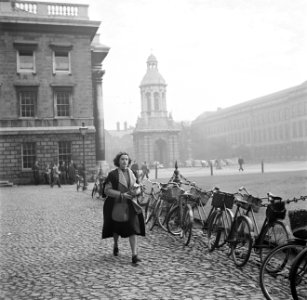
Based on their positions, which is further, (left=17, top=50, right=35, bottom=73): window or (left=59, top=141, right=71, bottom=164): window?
(left=59, top=141, right=71, bottom=164): window

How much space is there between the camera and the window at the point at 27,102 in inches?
1193

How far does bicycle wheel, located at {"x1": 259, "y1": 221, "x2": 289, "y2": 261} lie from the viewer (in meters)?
5.47

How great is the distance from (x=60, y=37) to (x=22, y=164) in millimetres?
9598

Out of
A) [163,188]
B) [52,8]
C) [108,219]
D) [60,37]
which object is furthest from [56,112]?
[108,219]

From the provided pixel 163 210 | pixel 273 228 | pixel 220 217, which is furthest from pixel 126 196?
pixel 163 210

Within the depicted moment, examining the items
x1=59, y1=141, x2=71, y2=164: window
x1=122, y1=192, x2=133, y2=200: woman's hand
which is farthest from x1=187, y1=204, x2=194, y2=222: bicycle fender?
x1=59, y1=141, x2=71, y2=164: window

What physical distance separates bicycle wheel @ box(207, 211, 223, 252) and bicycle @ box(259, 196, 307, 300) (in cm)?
158

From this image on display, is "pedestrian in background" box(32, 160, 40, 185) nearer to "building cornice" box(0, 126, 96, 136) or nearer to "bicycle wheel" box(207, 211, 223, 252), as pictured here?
"building cornice" box(0, 126, 96, 136)

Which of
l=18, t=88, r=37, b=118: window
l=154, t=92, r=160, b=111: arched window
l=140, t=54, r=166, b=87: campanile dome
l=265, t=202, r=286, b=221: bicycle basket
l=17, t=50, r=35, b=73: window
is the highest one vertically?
l=140, t=54, r=166, b=87: campanile dome

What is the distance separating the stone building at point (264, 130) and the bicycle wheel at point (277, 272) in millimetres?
60505

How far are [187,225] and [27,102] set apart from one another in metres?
25.1

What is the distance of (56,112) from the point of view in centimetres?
3100

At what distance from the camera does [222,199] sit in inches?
269

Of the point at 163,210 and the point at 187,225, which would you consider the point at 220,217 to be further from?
the point at 163,210
